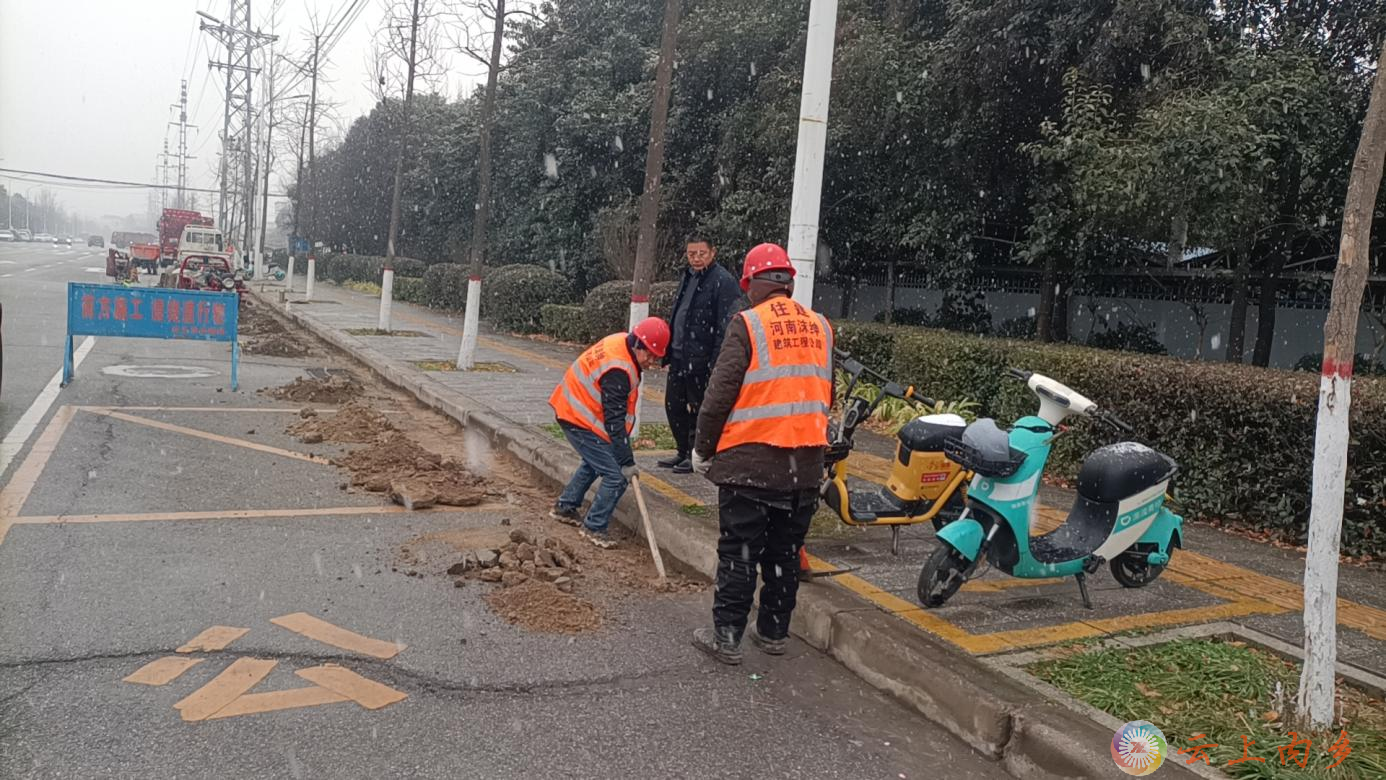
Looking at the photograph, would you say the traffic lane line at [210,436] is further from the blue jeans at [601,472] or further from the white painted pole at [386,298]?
the white painted pole at [386,298]

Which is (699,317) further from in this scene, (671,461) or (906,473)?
(906,473)

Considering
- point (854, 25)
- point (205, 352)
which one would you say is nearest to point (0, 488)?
point (205, 352)

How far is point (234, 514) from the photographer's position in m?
6.06

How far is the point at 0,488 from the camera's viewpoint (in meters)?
6.16

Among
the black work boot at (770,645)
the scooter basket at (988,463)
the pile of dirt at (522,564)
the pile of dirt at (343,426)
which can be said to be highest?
the scooter basket at (988,463)

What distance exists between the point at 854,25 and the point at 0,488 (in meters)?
11.3

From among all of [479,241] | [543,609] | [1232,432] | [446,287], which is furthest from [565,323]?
[543,609]

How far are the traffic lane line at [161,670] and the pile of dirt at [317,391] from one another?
7089 mm

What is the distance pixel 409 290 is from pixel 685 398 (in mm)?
26423

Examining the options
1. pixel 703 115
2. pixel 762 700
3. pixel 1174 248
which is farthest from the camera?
pixel 703 115

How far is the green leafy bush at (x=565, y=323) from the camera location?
17.3 meters

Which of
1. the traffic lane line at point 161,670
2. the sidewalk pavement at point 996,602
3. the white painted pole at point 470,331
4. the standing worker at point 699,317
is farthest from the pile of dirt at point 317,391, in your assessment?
the traffic lane line at point 161,670

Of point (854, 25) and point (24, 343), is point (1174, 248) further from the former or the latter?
point (24, 343)

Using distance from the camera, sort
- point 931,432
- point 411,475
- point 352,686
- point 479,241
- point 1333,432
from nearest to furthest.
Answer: point 1333,432, point 352,686, point 931,432, point 411,475, point 479,241
